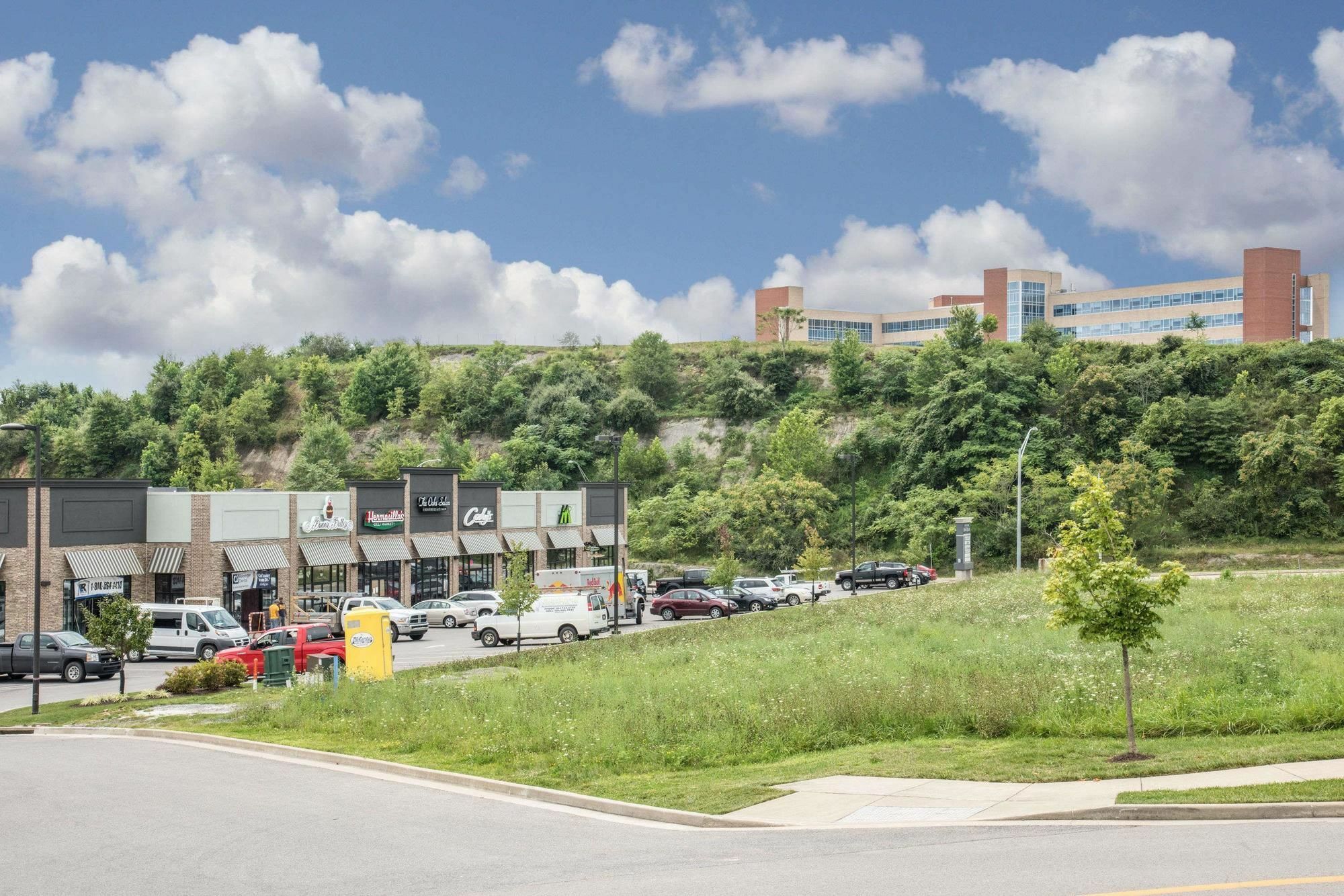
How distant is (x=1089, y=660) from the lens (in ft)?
72.7

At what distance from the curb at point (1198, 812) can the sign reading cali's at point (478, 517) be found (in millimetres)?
51856

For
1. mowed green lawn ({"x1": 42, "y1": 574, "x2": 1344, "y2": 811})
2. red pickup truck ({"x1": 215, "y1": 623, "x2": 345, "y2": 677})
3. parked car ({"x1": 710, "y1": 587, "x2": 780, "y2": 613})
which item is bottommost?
parked car ({"x1": 710, "y1": 587, "x2": 780, "y2": 613})

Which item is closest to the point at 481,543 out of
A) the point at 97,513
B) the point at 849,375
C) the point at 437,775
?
the point at 97,513

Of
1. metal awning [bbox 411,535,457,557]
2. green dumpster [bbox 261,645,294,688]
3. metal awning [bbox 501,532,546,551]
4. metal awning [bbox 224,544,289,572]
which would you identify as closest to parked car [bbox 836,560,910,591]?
metal awning [bbox 501,532,546,551]

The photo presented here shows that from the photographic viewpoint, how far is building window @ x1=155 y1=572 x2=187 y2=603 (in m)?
48.4

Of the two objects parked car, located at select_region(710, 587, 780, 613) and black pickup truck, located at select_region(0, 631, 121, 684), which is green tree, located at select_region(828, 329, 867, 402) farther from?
black pickup truck, located at select_region(0, 631, 121, 684)

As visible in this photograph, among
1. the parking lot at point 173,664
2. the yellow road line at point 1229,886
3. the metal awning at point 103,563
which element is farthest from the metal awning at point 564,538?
the yellow road line at point 1229,886

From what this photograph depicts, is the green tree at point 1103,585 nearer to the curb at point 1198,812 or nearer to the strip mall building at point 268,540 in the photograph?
the curb at point 1198,812

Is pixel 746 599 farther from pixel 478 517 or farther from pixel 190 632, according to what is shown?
pixel 190 632

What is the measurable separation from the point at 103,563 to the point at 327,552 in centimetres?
1087

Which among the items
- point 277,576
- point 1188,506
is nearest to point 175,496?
point 277,576

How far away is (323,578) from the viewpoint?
2181 inches

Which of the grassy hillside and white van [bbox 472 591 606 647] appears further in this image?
the grassy hillside

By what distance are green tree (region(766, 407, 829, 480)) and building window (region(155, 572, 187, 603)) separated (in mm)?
49338
